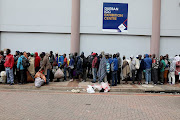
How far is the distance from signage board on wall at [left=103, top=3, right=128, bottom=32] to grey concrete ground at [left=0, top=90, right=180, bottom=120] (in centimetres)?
722

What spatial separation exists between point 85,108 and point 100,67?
14.3 ft

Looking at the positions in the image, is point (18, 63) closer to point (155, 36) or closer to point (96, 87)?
point (96, 87)

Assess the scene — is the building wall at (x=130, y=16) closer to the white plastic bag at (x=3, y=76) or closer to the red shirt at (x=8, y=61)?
the red shirt at (x=8, y=61)

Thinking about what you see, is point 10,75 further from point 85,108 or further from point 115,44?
point 115,44

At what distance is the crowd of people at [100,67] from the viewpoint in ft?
34.3

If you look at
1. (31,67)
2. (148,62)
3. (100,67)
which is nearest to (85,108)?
(100,67)

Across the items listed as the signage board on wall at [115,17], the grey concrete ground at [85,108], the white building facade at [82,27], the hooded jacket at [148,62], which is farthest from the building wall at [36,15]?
the grey concrete ground at [85,108]

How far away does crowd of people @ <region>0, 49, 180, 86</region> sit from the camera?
411 inches

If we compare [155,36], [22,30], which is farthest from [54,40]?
[155,36]

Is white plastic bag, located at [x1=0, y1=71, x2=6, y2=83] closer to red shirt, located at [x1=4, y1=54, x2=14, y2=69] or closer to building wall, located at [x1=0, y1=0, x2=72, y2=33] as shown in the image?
red shirt, located at [x1=4, y1=54, x2=14, y2=69]

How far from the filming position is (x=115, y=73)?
10797 millimetres

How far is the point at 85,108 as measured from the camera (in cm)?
670

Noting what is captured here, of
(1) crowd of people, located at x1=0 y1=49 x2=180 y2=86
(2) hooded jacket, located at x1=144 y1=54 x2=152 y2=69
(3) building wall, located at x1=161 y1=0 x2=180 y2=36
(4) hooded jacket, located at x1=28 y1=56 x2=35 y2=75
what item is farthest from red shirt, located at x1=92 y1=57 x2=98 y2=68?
(3) building wall, located at x1=161 y1=0 x2=180 y2=36

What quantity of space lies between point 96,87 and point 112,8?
7.17m
